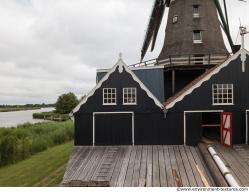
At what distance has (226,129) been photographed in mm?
15969

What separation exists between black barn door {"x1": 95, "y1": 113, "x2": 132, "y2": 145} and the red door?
524 cm

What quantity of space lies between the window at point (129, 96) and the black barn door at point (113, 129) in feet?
2.42

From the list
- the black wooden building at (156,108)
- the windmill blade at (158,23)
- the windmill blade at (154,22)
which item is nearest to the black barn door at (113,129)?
the black wooden building at (156,108)

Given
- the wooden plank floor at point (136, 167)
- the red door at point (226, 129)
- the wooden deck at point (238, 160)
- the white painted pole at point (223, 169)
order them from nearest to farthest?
the white painted pole at point (223, 169) → the wooden deck at point (238, 160) → the wooden plank floor at point (136, 167) → the red door at point (226, 129)

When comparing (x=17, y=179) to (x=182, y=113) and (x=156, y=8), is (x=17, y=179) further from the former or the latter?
(x=156, y=8)

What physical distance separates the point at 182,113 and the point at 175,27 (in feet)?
28.5

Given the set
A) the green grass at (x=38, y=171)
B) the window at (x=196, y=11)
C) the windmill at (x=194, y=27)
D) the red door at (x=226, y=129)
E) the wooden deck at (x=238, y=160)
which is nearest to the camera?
the wooden deck at (x=238, y=160)

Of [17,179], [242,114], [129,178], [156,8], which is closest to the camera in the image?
[129,178]

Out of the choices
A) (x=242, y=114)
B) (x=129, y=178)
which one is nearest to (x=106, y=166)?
(x=129, y=178)

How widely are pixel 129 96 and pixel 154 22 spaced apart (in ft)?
38.3

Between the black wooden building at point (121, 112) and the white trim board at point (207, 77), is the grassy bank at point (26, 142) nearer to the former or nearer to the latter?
the black wooden building at point (121, 112)

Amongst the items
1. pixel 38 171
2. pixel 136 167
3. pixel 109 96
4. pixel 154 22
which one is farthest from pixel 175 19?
pixel 38 171

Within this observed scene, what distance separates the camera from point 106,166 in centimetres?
1419

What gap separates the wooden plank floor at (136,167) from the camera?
498 inches
